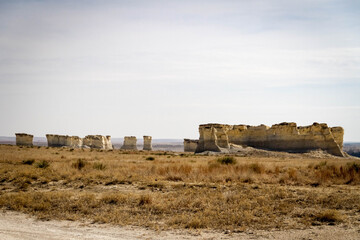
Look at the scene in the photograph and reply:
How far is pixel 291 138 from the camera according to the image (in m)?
57.8

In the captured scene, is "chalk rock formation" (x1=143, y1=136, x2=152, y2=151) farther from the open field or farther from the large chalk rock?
the open field

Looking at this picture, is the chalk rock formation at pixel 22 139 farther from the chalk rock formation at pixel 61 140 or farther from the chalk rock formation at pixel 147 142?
the chalk rock formation at pixel 147 142

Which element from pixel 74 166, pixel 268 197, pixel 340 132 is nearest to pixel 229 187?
pixel 268 197

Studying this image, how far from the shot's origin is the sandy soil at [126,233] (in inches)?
260

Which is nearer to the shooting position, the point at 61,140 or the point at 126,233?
the point at 126,233

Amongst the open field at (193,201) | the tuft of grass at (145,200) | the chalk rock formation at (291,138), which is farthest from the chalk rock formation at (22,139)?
the tuft of grass at (145,200)

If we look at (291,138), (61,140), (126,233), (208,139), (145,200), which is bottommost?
(126,233)

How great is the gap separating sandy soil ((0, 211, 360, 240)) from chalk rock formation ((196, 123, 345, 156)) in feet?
152

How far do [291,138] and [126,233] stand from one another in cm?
5544

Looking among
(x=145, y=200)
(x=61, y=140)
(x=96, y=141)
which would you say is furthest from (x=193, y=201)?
(x=96, y=141)

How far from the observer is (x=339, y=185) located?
12.9 metres

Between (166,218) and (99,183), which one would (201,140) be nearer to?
(99,183)

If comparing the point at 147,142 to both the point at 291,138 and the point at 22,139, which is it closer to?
the point at 22,139

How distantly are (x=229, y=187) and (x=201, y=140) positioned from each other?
43.5m
